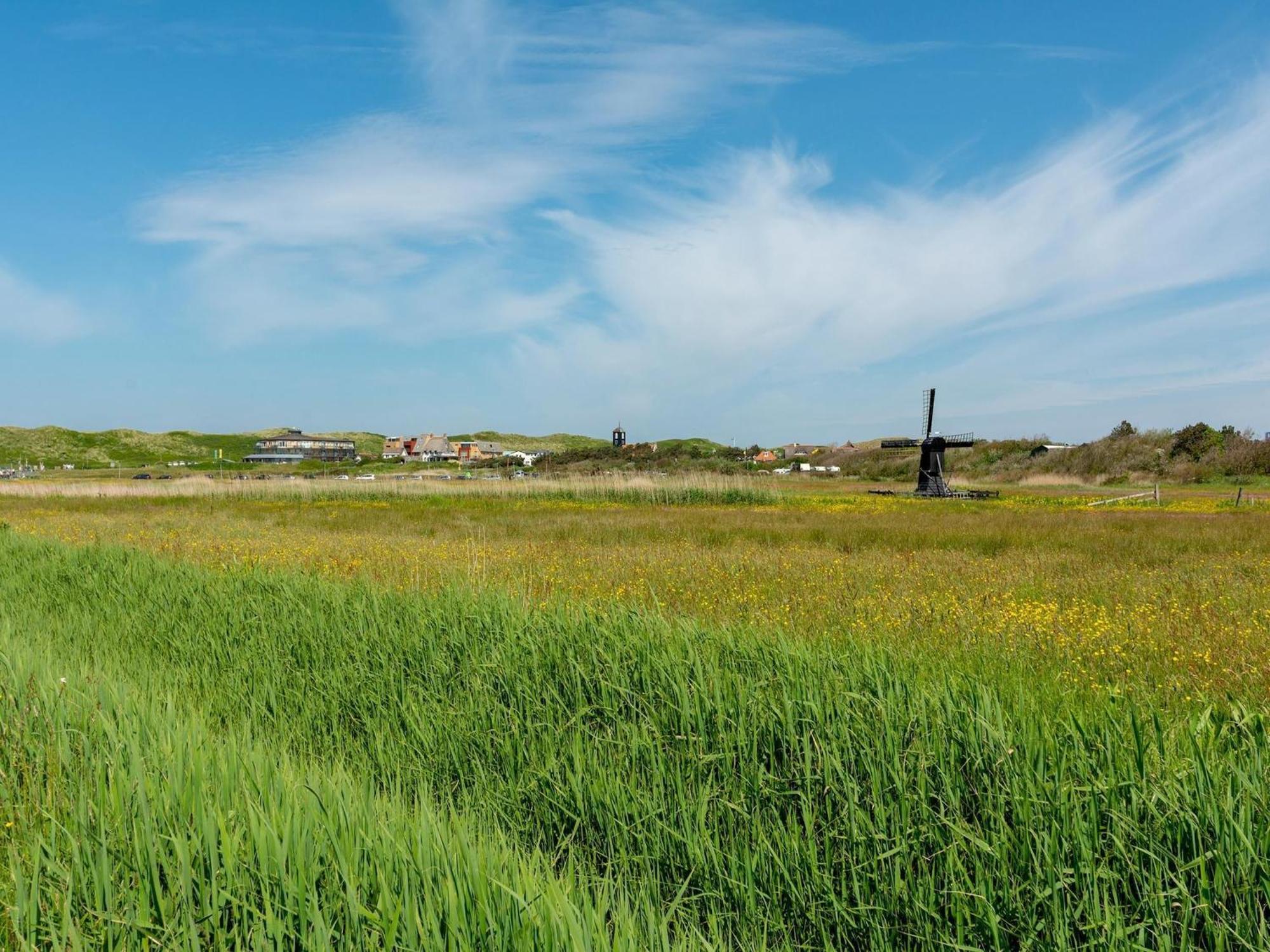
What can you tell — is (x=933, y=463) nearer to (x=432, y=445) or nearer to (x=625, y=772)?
(x=625, y=772)

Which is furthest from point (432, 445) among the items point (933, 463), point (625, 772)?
point (625, 772)

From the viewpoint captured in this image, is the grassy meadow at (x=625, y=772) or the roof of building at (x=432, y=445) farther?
the roof of building at (x=432, y=445)

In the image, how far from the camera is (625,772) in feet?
14.7

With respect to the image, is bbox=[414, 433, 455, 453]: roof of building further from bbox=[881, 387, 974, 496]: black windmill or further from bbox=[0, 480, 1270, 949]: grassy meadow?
bbox=[0, 480, 1270, 949]: grassy meadow

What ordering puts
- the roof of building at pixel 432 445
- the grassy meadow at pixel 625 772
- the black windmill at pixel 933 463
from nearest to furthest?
the grassy meadow at pixel 625 772 → the black windmill at pixel 933 463 → the roof of building at pixel 432 445

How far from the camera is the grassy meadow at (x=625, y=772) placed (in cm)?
282

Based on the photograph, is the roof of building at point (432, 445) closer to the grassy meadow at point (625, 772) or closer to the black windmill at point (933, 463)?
the black windmill at point (933, 463)

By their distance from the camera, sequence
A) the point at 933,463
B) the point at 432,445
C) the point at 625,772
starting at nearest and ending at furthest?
the point at 625,772, the point at 933,463, the point at 432,445

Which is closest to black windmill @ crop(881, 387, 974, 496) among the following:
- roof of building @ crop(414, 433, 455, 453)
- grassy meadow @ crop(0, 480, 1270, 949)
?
grassy meadow @ crop(0, 480, 1270, 949)

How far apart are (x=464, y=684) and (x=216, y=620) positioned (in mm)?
4397

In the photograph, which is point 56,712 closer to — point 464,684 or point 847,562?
point 464,684

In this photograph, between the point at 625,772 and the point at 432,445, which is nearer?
the point at 625,772

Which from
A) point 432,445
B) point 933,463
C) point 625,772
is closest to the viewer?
point 625,772

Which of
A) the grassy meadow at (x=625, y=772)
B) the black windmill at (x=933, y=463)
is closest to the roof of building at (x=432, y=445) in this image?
the black windmill at (x=933, y=463)
